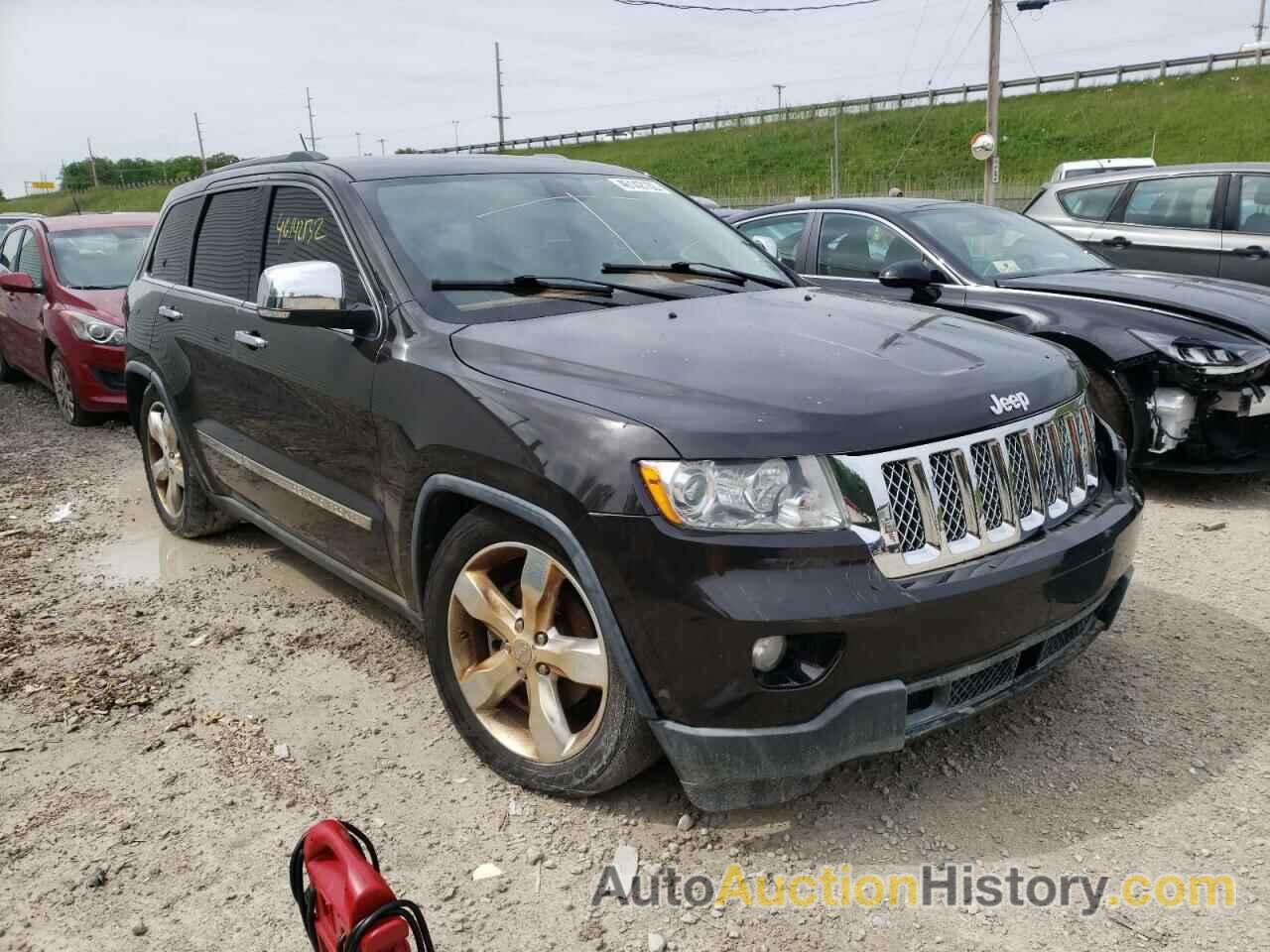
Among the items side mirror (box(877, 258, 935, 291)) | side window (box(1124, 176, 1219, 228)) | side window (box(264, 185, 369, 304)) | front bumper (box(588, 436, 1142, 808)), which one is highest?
side window (box(264, 185, 369, 304))

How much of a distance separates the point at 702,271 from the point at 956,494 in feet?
4.93

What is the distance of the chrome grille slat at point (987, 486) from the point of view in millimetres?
2547

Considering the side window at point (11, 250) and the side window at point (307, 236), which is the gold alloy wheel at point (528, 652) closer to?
the side window at point (307, 236)

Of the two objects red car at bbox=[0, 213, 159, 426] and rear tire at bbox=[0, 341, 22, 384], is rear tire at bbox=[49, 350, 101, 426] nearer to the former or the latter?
red car at bbox=[0, 213, 159, 426]

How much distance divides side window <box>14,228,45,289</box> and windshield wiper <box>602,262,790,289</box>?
688 cm

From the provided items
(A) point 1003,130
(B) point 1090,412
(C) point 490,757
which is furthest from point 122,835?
(A) point 1003,130

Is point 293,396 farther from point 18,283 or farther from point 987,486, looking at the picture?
point 18,283

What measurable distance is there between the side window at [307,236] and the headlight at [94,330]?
4.50 m

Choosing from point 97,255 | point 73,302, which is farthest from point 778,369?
point 97,255

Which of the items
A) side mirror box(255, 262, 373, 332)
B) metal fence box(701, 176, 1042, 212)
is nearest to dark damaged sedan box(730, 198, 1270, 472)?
side mirror box(255, 262, 373, 332)

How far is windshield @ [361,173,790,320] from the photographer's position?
130 inches

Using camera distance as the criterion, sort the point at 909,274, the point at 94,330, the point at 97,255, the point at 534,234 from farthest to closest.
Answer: the point at 97,255 → the point at 94,330 → the point at 909,274 → the point at 534,234

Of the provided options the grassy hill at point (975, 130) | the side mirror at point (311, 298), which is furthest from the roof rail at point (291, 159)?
the grassy hill at point (975, 130)

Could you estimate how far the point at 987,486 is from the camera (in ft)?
Result: 8.45
